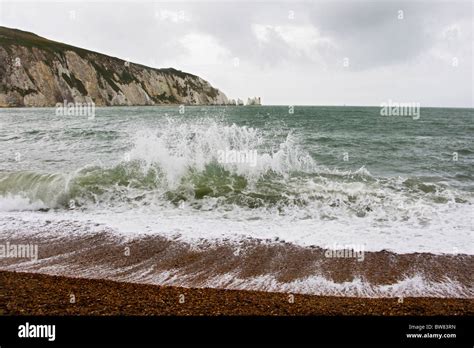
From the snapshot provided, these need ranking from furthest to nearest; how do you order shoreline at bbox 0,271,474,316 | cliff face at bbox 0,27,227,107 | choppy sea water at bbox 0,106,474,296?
cliff face at bbox 0,27,227,107 < choppy sea water at bbox 0,106,474,296 < shoreline at bbox 0,271,474,316

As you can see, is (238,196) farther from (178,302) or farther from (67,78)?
(67,78)

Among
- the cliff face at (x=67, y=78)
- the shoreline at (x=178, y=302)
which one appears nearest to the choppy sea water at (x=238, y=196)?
the shoreline at (x=178, y=302)

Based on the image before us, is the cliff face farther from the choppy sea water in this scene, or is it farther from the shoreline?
the shoreline

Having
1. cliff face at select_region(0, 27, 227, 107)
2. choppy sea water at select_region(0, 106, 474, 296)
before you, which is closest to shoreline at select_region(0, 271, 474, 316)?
choppy sea water at select_region(0, 106, 474, 296)

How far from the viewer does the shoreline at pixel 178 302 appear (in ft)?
14.4

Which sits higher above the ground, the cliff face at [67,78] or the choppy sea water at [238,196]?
the cliff face at [67,78]

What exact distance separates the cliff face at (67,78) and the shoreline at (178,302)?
295ft

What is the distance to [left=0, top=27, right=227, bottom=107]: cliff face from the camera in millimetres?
81688

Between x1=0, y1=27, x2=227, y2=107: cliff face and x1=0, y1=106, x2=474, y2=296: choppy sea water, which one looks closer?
x1=0, y1=106, x2=474, y2=296: choppy sea water

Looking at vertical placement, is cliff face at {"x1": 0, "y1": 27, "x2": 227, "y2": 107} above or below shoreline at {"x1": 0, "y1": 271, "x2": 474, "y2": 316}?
above

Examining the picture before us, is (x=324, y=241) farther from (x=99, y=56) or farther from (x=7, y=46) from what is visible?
(x=99, y=56)

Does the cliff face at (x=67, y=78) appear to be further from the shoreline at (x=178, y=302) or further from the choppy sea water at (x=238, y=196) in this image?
the shoreline at (x=178, y=302)

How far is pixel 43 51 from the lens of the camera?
8812 cm

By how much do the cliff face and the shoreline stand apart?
90016 mm
